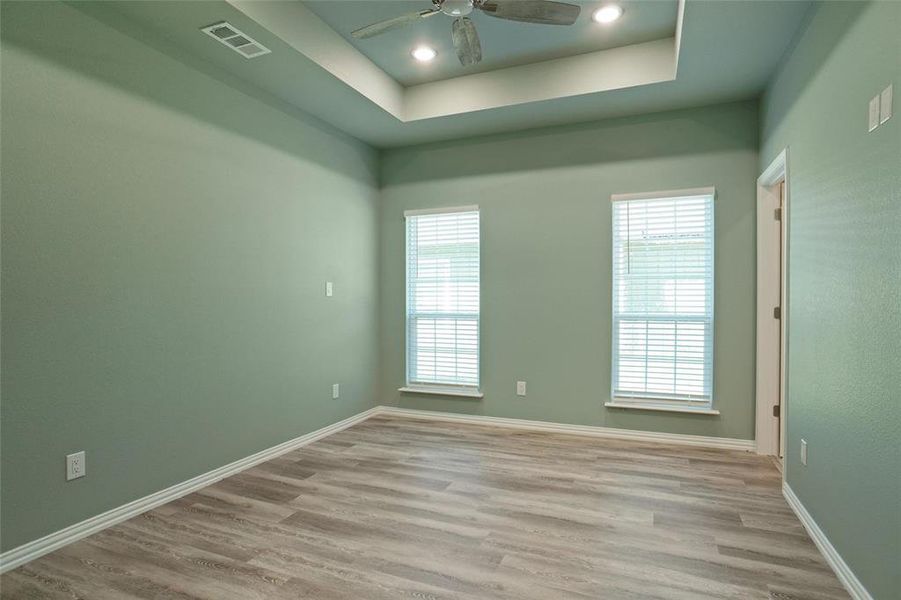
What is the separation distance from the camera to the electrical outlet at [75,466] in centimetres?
244

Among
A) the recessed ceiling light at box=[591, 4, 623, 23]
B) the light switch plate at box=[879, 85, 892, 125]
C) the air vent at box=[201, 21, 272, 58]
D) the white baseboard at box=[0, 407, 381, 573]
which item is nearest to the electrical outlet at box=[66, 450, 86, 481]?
the white baseboard at box=[0, 407, 381, 573]

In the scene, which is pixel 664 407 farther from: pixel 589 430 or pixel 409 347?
pixel 409 347

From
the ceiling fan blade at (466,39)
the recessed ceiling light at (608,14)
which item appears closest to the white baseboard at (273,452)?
the ceiling fan blade at (466,39)

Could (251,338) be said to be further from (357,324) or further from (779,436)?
(779,436)

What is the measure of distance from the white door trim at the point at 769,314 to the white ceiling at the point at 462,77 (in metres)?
0.88

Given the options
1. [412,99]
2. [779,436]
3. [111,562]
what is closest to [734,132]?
[779,436]

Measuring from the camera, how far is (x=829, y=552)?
2213 mm

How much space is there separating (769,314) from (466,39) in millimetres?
2998

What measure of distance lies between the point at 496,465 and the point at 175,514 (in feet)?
6.73

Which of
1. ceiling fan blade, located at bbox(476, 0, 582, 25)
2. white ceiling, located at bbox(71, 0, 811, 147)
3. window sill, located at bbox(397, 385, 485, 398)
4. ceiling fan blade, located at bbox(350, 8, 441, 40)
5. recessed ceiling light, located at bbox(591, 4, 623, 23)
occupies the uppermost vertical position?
recessed ceiling light, located at bbox(591, 4, 623, 23)

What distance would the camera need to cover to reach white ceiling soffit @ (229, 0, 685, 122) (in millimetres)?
3131

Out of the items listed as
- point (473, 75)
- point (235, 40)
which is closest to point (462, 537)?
point (235, 40)

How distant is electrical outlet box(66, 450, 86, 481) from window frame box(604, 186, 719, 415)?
147 inches

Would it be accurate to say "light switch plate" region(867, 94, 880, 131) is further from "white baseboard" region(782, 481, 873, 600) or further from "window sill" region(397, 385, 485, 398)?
"window sill" region(397, 385, 485, 398)
